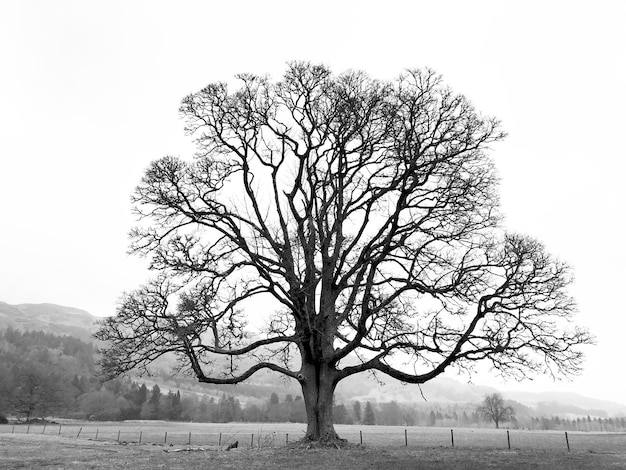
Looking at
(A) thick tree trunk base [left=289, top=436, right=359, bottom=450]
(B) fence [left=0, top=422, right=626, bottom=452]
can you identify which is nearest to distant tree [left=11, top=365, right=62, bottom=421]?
(B) fence [left=0, top=422, right=626, bottom=452]

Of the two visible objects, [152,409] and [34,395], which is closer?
[34,395]

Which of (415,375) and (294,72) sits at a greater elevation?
(294,72)

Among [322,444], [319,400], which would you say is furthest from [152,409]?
[322,444]

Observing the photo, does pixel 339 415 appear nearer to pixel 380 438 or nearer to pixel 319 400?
pixel 380 438

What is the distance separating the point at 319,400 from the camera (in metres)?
19.4

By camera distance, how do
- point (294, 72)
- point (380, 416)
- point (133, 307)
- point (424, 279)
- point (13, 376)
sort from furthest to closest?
point (380, 416)
point (13, 376)
point (294, 72)
point (424, 279)
point (133, 307)

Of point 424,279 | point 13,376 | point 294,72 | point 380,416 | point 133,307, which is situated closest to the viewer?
point 133,307

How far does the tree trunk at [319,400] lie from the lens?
748 inches

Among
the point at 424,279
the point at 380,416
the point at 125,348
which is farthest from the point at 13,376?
the point at 380,416

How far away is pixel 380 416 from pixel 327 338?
188391 millimetres

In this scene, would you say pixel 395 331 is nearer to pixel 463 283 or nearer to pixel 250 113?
pixel 463 283

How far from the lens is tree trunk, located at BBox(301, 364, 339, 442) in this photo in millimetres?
19000

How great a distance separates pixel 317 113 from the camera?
20.7 m

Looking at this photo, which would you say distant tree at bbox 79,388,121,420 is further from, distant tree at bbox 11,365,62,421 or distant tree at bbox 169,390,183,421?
distant tree at bbox 11,365,62,421
